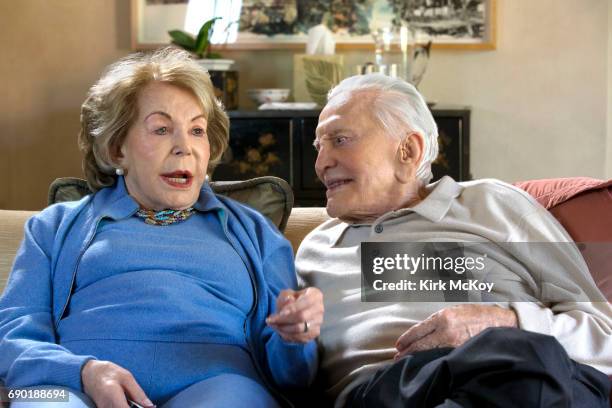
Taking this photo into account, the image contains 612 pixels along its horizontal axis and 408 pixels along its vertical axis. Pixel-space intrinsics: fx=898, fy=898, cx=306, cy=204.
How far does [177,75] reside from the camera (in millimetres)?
1871

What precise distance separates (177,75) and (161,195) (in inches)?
10.0

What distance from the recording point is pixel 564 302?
67.6 inches

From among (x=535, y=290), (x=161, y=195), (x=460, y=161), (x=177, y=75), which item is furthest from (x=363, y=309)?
(x=460, y=161)

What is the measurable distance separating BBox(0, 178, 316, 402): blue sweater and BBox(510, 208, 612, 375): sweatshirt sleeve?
45cm

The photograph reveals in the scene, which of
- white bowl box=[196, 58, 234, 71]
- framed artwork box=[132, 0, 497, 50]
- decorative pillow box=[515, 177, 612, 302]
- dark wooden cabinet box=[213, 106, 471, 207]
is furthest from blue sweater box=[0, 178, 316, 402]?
framed artwork box=[132, 0, 497, 50]

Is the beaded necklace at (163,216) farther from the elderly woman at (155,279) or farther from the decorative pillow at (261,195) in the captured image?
the decorative pillow at (261,195)

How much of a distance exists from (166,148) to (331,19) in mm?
2777

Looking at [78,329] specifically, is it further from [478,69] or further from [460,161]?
[478,69]

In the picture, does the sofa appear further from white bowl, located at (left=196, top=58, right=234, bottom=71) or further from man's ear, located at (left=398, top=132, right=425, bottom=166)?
white bowl, located at (left=196, top=58, right=234, bottom=71)

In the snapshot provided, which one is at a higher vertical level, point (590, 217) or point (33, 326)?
point (590, 217)

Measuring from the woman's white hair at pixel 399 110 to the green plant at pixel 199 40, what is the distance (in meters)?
2.31

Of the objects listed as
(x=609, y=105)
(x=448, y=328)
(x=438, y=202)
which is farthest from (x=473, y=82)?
(x=448, y=328)

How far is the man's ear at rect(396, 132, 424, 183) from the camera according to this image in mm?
1971

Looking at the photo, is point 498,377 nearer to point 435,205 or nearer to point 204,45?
A: point 435,205
